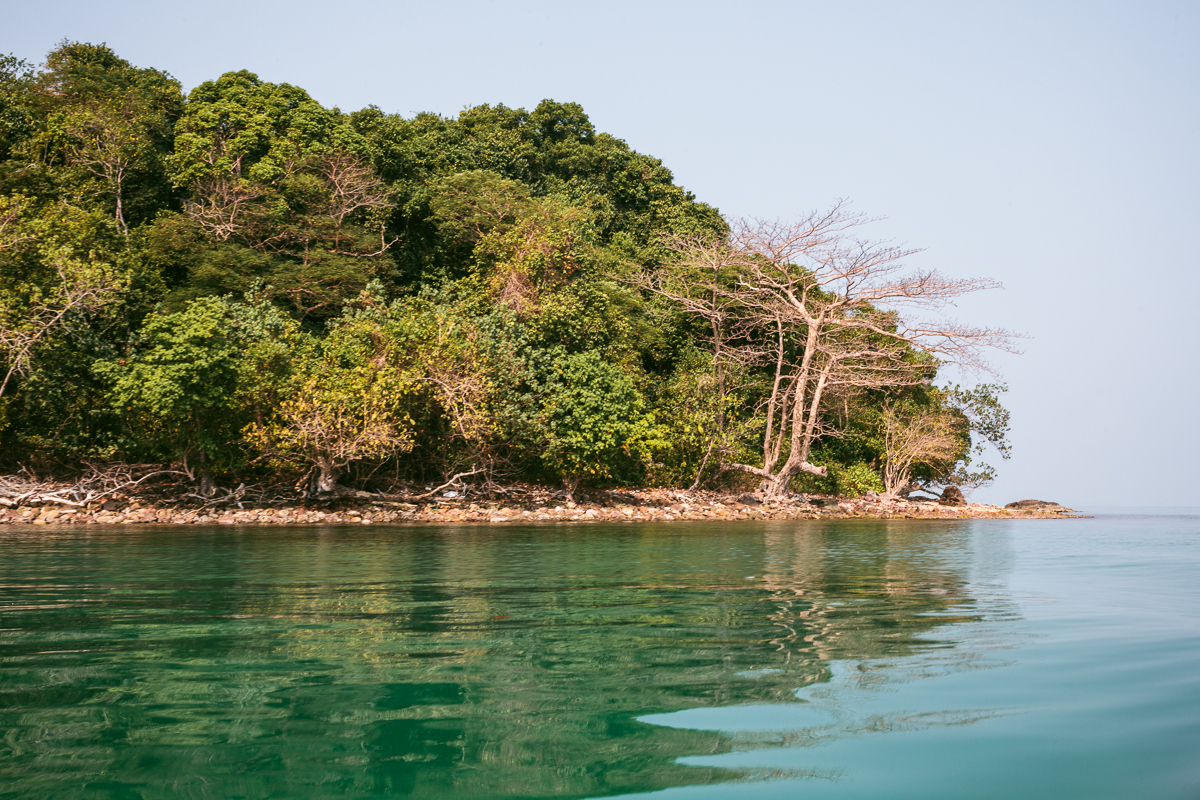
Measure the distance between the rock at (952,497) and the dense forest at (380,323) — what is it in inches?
15.6

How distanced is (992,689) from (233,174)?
91.5 feet

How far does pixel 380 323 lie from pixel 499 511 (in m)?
6.09

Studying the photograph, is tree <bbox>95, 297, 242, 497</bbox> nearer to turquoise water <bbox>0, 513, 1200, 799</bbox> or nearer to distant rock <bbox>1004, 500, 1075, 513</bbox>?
turquoise water <bbox>0, 513, 1200, 799</bbox>

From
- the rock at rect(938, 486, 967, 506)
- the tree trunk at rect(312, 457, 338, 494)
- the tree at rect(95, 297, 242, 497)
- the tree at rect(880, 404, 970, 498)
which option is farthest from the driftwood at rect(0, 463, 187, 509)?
the rock at rect(938, 486, 967, 506)

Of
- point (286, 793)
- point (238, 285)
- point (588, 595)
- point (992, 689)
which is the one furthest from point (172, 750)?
point (238, 285)

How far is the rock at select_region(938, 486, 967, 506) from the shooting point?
3125 cm

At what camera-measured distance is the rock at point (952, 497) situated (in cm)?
3125

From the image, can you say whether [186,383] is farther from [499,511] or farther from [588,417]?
[588,417]

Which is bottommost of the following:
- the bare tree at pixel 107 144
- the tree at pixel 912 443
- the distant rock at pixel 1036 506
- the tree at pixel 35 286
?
the distant rock at pixel 1036 506

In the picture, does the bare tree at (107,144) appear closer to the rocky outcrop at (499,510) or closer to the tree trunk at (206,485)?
the tree trunk at (206,485)

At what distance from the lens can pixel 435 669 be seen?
3443mm

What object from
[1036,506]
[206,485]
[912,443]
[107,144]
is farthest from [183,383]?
[1036,506]

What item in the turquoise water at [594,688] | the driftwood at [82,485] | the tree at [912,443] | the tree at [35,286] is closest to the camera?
the turquoise water at [594,688]

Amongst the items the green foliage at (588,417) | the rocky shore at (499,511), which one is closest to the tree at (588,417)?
the green foliage at (588,417)
